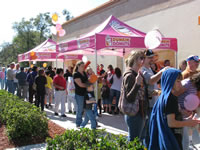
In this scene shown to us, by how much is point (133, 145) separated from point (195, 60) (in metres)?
2.30

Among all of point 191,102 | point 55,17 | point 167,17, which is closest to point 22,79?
point 55,17

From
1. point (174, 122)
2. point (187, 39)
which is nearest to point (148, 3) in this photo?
point (187, 39)

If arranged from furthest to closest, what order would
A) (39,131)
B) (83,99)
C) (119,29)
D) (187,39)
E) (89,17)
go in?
(89,17) → (187,39) → (119,29) → (83,99) → (39,131)

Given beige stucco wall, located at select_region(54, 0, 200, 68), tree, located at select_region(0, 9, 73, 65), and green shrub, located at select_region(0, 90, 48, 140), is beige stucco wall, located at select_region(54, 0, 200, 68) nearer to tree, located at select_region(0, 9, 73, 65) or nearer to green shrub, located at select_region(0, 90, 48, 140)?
green shrub, located at select_region(0, 90, 48, 140)

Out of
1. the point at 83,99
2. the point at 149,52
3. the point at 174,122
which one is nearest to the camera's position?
the point at 174,122

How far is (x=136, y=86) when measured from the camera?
128 inches

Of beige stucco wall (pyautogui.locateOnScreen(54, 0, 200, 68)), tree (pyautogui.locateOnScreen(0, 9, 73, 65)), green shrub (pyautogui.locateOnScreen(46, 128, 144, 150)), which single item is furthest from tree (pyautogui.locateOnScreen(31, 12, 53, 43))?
green shrub (pyautogui.locateOnScreen(46, 128, 144, 150))

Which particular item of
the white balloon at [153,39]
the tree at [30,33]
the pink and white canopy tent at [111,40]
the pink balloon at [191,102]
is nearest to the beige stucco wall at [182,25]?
the pink and white canopy tent at [111,40]

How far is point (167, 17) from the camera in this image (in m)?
12.1

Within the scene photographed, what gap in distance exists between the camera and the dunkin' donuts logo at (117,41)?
25.2ft

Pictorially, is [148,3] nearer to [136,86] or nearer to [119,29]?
[119,29]

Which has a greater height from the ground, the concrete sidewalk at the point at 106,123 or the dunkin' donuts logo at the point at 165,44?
the dunkin' donuts logo at the point at 165,44

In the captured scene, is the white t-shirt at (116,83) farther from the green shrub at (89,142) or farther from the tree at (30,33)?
the tree at (30,33)

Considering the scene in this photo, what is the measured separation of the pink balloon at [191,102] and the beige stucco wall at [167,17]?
7822mm
